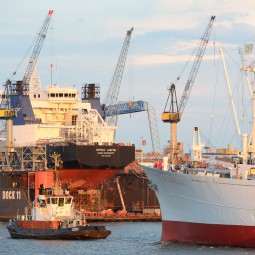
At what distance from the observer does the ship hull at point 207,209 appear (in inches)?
2238

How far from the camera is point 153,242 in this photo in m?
66.1

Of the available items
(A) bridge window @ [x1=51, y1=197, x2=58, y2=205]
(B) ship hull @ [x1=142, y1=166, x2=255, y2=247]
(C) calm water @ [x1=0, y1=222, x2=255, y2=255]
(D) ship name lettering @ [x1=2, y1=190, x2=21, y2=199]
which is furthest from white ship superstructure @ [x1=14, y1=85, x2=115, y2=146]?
(B) ship hull @ [x1=142, y1=166, x2=255, y2=247]

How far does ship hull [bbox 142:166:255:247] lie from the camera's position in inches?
2238

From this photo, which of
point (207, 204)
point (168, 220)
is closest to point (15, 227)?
point (168, 220)

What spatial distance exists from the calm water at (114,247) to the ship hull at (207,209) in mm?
696

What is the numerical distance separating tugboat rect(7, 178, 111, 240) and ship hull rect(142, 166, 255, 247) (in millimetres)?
6868

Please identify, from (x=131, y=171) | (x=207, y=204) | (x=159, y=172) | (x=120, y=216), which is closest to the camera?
(x=207, y=204)

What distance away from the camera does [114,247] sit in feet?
211

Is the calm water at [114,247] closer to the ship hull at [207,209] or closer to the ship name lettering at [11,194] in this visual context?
the ship hull at [207,209]

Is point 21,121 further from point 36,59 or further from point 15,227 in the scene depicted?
point 15,227

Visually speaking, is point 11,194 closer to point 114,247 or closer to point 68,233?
point 68,233

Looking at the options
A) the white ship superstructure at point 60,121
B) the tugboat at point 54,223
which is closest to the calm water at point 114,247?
the tugboat at point 54,223

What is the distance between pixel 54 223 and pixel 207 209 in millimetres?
13771

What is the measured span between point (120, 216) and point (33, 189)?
28.8 ft
